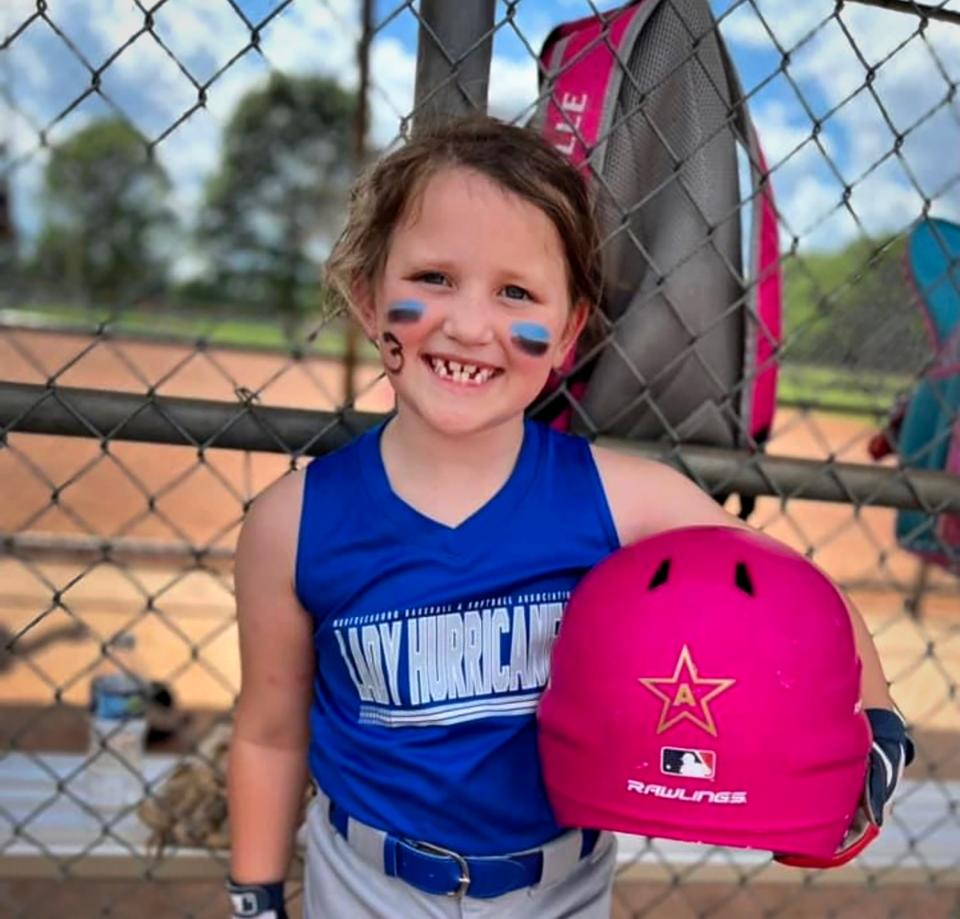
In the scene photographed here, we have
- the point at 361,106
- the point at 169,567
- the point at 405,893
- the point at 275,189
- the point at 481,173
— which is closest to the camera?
the point at 481,173

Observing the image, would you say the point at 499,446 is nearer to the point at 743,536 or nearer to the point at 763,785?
the point at 743,536

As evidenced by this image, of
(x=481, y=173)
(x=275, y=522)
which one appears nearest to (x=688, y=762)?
(x=275, y=522)

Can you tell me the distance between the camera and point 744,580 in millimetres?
1063

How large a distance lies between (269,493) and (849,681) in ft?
2.13

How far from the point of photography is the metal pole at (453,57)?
1.30m

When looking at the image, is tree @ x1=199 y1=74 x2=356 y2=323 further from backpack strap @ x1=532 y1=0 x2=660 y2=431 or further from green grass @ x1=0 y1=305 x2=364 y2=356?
backpack strap @ x1=532 y1=0 x2=660 y2=431

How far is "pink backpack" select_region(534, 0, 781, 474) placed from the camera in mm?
1413

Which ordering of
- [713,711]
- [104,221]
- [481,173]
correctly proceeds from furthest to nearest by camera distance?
[104,221] → [481,173] → [713,711]

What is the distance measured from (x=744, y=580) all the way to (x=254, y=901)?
0.72 m

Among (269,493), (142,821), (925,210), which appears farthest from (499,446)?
(142,821)

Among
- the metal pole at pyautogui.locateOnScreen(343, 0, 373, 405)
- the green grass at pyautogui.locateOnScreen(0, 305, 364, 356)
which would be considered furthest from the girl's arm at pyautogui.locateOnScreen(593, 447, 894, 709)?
the green grass at pyautogui.locateOnScreen(0, 305, 364, 356)

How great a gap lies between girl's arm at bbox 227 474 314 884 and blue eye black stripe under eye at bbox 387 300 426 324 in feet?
0.82

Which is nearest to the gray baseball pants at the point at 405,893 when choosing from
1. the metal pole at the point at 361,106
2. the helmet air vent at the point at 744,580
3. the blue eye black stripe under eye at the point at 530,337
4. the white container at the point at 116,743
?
the helmet air vent at the point at 744,580

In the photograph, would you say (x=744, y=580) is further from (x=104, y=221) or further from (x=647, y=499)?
(x=104, y=221)
